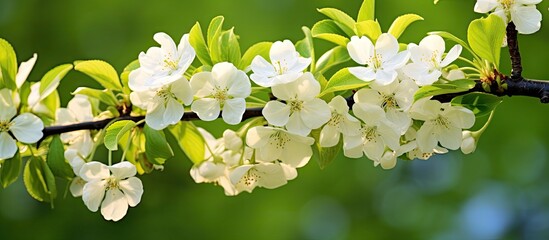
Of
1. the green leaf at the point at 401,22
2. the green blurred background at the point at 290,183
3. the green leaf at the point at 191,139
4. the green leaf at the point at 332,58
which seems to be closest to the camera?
the green leaf at the point at 401,22

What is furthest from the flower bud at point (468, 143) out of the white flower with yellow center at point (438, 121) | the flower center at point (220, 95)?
the flower center at point (220, 95)

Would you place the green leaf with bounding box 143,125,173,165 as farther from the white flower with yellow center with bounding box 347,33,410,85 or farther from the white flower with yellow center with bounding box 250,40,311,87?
the white flower with yellow center with bounding box 347,33,410,85

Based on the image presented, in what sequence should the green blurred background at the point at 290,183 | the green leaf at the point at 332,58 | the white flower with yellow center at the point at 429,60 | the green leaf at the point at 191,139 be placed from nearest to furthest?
1. the white flower with yellow center at the point at 429,60
2. the green leaf at the point at 332,58
3. the green leaf at the point at 191,139
4. the green blurred background at the point at 290,183

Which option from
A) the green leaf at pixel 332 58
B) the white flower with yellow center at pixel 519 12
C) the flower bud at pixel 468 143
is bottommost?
the flower bud at pixel 468 143

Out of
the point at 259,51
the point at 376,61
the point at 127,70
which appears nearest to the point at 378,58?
the point at 376,61

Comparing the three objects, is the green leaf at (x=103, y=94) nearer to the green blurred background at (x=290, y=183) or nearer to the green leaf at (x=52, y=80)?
the green leaf at (x=52, y=80)

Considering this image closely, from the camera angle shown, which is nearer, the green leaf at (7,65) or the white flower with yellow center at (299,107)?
the white flower with yellow center at (299,107)
